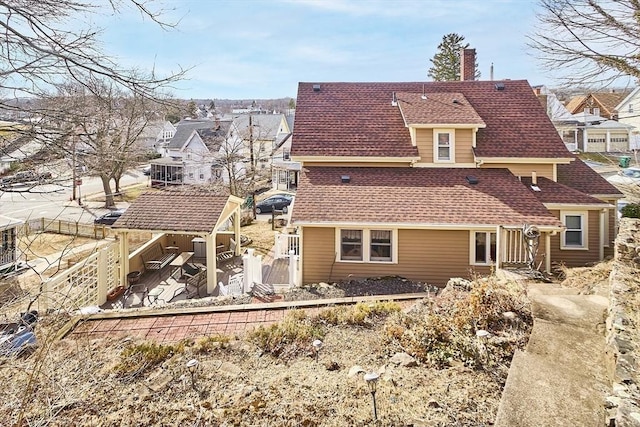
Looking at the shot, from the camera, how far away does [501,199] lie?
13562 mm

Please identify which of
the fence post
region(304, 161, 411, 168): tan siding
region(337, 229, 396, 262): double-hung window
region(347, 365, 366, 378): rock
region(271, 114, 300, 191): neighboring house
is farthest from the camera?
region(271, 114, 300, 191): neighboring house

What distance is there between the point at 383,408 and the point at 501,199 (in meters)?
10.6

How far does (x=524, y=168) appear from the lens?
52.3 ft

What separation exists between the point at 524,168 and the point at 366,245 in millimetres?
7723

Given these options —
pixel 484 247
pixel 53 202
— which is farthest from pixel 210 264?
pixel 484 247

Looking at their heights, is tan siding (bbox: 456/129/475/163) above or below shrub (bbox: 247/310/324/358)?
above

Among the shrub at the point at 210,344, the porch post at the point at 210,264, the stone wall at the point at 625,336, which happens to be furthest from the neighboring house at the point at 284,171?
the stone wall at the point at 625,336

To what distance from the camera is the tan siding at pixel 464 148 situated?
51.9 ft

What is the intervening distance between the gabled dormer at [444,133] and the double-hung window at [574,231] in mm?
3952

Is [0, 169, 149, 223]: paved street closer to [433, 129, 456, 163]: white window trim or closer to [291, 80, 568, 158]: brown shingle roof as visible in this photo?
[291, 80, 568, 158]: brown shingle roof

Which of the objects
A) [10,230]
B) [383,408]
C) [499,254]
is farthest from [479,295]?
[10,230]

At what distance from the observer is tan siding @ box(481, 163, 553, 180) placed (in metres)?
15.9

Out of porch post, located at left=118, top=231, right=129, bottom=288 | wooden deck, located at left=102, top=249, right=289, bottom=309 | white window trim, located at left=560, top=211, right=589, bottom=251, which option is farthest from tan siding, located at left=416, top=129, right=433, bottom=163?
porch post, located at left=118, top=231, right=129, bottom=288

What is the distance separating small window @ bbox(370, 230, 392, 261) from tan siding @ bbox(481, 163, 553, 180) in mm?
5700
